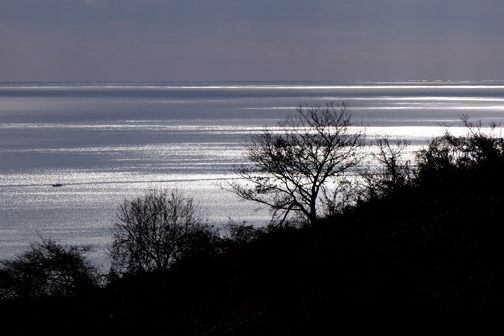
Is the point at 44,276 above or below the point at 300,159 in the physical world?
below

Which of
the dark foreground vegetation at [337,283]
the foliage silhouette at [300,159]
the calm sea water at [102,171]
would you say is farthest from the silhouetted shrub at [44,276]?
the calm sea water at [102,171]

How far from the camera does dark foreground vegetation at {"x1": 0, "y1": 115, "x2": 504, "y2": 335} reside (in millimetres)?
12883

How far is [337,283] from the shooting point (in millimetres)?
15273

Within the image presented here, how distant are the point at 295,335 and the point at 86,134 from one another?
141 meters

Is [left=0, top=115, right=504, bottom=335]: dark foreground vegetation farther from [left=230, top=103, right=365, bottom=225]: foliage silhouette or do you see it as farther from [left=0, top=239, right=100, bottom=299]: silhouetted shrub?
[left=230, top=103, right=365, bottom=225]: foliage silhouette

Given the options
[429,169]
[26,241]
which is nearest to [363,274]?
[429,169]

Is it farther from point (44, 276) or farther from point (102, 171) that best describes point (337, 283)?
point (102, 171)

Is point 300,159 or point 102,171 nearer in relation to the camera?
point 300,159

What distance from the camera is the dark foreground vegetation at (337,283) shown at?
507 inches

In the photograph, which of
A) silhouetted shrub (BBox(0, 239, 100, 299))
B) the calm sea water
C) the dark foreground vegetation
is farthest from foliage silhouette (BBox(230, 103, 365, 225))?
the calm sea water

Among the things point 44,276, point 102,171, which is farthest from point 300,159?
point 102,171

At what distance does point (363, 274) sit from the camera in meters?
15.6

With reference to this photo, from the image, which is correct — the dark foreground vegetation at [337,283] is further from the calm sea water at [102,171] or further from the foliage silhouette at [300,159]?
the calm sea water at [102,171]

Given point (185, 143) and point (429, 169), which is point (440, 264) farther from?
point (185, 143)
